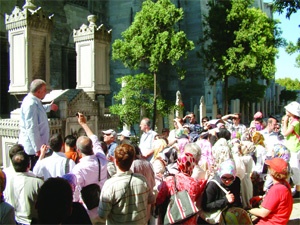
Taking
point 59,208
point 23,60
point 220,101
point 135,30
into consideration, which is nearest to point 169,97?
point 220,101

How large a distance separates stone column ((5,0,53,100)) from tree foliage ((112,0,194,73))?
5.25 metres

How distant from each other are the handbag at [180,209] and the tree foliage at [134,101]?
925 cm

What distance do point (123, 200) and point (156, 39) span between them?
1001 cm

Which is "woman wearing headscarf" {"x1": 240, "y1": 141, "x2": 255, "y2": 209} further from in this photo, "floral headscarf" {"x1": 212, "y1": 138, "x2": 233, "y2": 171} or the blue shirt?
the blue shirt

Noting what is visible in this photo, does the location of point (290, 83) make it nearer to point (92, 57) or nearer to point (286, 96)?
point (286, 96)

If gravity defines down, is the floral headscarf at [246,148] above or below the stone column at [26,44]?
Answer: below

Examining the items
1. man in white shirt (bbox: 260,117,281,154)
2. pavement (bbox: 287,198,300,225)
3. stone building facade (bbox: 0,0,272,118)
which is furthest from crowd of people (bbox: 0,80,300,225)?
stone building facade (bbox: 0,0,272,118)

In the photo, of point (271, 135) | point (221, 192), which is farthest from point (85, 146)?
point (271, 135)

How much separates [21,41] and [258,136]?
5313 millimetres

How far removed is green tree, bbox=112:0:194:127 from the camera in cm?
1248

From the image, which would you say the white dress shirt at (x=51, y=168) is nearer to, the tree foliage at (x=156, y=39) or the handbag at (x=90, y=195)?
the handbag at (x=90, y=195)

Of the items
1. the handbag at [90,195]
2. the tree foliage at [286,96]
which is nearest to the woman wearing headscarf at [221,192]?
the handbag at [90,195]

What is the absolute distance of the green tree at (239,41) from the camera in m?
16.5

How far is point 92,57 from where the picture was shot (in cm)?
916
